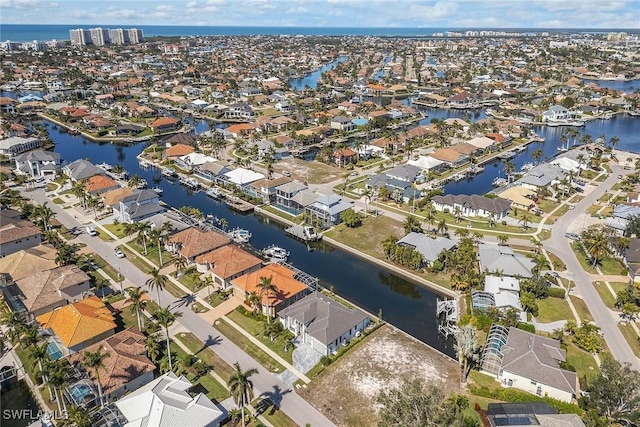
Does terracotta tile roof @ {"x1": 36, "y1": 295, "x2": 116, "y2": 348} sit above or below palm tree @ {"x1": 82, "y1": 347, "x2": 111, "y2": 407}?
below

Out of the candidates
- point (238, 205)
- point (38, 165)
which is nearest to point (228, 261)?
point (238, 205)

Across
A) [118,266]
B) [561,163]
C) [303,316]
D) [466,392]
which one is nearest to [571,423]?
[466,392]

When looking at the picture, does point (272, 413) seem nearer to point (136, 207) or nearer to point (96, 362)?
point (96, 362)

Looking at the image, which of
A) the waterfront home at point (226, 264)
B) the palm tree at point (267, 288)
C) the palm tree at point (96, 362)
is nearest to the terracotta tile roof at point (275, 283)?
the palm tree at point (267, 288)

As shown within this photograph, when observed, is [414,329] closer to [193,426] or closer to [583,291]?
[583,291]

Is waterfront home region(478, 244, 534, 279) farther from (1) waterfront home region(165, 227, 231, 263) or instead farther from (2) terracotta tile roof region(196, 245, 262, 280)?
(1) waterfront home region(165, 227, 231, 263)

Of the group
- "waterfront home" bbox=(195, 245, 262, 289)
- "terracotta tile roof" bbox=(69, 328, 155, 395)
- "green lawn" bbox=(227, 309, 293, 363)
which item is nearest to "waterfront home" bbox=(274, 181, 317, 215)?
"waterfront home" bbox=(195, 245, 262, 289)

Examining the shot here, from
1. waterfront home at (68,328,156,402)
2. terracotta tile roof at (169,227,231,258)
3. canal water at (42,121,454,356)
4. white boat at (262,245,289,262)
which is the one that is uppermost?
terracotta tile roof at (169,227,231,258)
